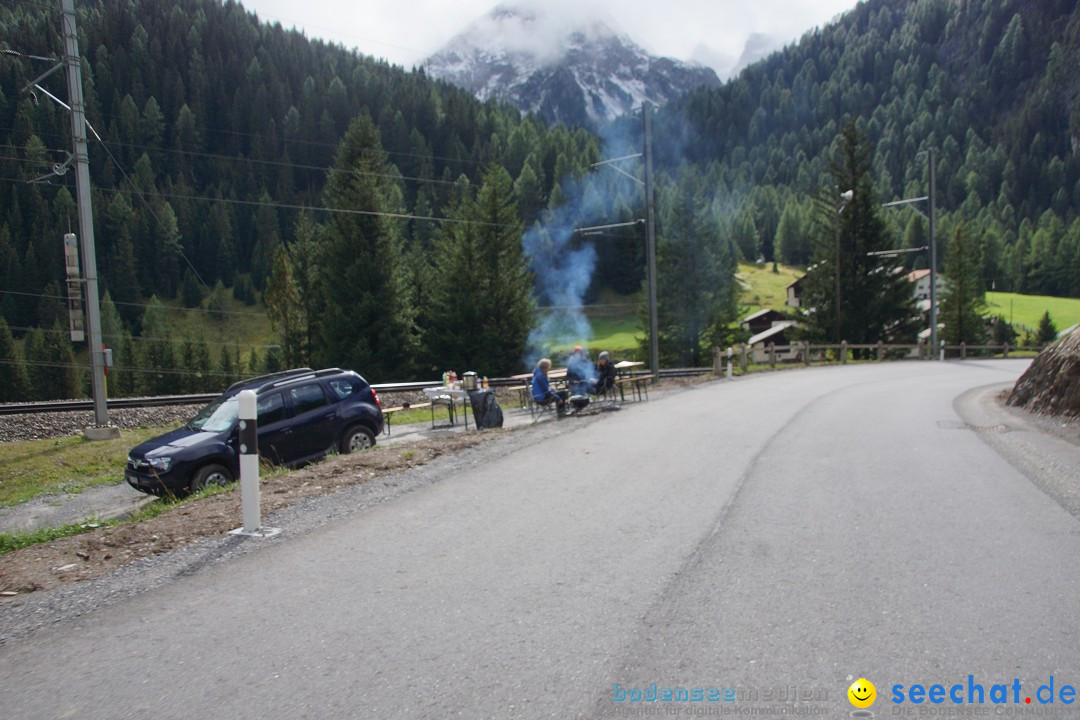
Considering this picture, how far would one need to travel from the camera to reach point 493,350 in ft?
165

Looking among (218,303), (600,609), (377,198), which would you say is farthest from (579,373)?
(218,303)

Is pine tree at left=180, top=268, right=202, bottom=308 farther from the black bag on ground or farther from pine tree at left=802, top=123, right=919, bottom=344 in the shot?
the black bag on ground

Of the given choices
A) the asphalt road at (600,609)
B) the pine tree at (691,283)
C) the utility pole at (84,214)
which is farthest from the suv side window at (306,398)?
the pine tree at (691,283)

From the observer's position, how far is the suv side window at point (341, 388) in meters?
13.7

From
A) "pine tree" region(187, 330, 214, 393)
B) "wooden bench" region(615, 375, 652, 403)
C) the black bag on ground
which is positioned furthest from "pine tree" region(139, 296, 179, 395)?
the black bag on ground

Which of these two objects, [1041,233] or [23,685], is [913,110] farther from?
[23,685]

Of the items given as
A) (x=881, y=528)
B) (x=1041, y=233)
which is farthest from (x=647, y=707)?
(x=1041, y=233)

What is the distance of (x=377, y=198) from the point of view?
154 feet

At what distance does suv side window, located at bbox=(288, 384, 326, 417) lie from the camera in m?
13.0

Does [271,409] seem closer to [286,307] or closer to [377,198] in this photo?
[377,198]

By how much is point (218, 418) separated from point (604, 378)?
29.5ft

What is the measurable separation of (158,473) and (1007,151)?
202 metres

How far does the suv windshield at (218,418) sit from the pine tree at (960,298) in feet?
Result: 223

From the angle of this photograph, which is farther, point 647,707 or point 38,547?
point 38,547
